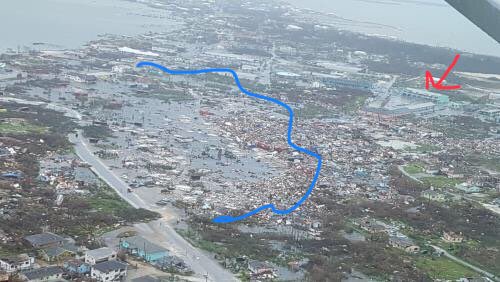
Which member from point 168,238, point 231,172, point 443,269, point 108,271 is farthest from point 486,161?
point 108,271

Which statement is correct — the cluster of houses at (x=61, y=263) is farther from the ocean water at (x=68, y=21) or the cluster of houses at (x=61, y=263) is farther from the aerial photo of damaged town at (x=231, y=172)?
the ocean water at (x=68, y=21)

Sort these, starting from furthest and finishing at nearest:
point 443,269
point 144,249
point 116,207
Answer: point 116,207 < point 443,269 < point 144,249

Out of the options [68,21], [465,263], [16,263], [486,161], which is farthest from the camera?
[68,21]

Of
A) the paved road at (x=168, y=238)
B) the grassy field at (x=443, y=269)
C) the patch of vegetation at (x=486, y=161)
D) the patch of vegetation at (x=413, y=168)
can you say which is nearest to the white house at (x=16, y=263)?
the paved road at (x=168, y=238)

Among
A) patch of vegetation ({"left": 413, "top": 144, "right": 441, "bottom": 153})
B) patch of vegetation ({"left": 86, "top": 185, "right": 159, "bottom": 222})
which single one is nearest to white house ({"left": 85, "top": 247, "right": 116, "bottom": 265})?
patch of vegetation ({"left": 86, "top": 185, "right": 159, "bottom": 222})

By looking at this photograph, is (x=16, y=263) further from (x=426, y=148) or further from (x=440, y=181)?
(x=426, y=148)

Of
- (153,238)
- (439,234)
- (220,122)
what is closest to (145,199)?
(153,238)

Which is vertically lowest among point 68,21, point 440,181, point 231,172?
point 231,172

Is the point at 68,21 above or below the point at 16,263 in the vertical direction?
above

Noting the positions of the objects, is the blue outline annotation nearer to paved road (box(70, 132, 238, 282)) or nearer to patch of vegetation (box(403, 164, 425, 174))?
paved road (box(70, 132, 238, 282))
